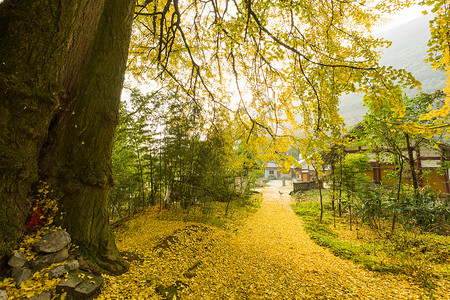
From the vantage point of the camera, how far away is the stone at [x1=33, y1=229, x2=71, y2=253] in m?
1.75

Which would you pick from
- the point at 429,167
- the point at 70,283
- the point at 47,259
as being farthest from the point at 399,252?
the point at 429,167

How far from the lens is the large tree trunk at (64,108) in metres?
1.63

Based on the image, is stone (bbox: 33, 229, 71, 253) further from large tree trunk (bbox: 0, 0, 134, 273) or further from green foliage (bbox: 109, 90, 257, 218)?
green foliage (bbox: 109, 90, 257, 218)

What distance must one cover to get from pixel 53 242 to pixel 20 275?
312mm

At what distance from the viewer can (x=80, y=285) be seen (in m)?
1.75

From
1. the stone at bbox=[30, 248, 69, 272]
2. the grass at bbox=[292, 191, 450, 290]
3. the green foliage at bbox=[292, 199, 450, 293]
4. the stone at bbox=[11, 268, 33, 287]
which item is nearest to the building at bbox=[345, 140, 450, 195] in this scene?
the grass at bbox=[292, 191, 450, 290]

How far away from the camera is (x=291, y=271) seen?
323 cm

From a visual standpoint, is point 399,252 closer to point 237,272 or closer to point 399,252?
point 399,252

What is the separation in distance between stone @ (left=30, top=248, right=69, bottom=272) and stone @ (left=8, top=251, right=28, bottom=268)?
0.08 m

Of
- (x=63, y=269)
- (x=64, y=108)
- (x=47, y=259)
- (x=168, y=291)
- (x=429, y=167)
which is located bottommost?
(x=168, y=291)

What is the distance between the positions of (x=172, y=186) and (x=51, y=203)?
5.27 metres

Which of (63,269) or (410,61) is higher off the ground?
(410,61)

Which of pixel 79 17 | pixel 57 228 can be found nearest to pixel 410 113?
pixel 79 17

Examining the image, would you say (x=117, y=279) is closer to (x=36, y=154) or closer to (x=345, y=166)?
(x=36, y=154)
